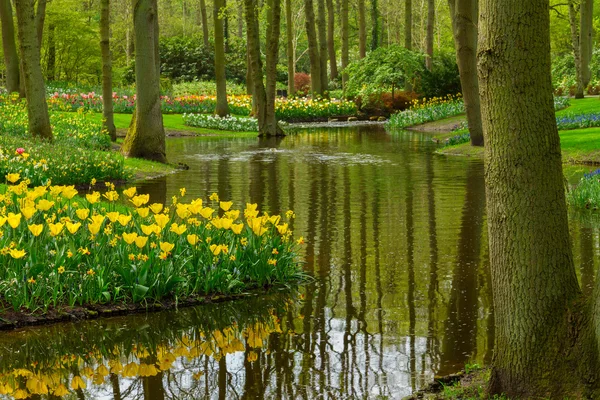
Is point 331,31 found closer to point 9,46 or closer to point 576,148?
point 9,46

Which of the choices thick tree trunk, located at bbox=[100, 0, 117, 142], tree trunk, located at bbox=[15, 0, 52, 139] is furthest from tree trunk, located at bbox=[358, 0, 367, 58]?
tree trunk, located at bbox=[15, 0, 52, 139]

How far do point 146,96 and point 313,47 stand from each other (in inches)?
931

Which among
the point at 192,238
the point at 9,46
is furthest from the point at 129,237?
the point at 9,46

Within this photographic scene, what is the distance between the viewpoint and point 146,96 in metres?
18.0

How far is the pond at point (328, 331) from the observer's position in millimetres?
5113

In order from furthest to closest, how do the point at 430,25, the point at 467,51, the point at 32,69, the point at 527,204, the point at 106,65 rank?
the point at 430,25
the point at 106,65
the point at 467,51
the point at 32,69
the point at 527,204

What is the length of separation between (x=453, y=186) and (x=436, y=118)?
2051 cm

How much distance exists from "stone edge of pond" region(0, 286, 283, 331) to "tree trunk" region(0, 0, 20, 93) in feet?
73.5

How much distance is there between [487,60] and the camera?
14.1 feet

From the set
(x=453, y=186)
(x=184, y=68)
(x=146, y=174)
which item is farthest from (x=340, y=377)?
(x=184, y=68)

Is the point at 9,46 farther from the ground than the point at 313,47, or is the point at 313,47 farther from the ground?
the point at 313,47

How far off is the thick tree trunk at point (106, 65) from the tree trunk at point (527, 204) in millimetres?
17818

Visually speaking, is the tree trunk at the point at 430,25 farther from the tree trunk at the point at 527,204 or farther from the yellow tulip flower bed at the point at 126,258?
the tree trunk at the point at 527,204

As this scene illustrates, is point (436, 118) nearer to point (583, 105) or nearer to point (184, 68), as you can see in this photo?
point (583, 105)
